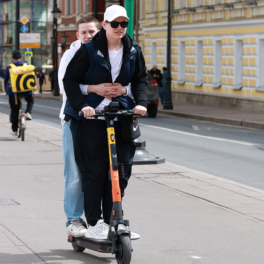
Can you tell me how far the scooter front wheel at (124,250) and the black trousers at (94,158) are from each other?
1.53 feet

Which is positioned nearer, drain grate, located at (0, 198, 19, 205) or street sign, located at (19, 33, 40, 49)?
drain grate, located at (0, 198, 19, 205)

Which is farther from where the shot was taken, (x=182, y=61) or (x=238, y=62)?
(x=182, y=61)

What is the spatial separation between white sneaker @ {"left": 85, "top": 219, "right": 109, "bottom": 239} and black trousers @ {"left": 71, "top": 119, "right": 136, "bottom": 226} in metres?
0.05

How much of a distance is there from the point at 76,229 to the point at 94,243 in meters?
0.25

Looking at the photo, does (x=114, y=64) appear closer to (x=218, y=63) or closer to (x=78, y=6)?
(x=218, y=63)

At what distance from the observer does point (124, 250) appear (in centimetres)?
487

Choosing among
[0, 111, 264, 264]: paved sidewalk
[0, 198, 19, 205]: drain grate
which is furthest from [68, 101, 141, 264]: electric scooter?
[0, 198, 19, 205]: drain grate

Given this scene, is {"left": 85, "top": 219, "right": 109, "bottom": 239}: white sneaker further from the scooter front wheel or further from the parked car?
the parked car

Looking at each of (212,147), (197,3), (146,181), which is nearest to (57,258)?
(146,181)

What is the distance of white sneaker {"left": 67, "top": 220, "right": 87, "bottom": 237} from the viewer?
5.42 metres

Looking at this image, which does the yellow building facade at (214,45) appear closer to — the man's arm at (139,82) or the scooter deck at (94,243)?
the man's arm at (139,82)

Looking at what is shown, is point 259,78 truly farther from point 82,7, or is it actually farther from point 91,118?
point 82,7

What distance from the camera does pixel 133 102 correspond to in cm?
537

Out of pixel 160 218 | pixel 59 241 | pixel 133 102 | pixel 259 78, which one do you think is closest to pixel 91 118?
pixel 133 102
